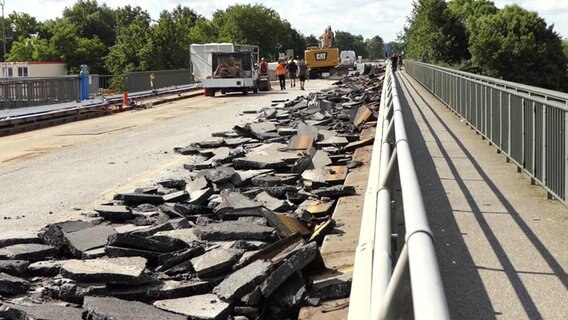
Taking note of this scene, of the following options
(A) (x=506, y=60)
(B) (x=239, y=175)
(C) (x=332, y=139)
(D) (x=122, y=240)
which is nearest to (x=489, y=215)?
(D) (x=122, y=240)

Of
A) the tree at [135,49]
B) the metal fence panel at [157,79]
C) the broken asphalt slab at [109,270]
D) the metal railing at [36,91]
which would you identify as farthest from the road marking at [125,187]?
the tree at [135,49]

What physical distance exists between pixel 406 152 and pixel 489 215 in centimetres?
439

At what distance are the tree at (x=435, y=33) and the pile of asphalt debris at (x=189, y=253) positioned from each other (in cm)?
6717

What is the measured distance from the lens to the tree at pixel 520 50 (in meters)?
89.5

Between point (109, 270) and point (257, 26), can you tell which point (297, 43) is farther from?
point (109, 270)

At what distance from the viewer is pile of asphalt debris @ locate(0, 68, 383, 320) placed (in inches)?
257

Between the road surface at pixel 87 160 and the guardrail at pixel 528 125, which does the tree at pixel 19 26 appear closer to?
the road surface at pixel 87 160

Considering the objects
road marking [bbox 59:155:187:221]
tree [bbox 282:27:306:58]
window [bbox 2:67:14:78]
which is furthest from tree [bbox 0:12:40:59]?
road marking [bbox 59:155:187:221]

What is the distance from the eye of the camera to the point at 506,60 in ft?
307

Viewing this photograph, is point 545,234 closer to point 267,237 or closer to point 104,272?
point 267,237

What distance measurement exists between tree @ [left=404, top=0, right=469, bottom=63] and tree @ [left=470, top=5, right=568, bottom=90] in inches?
154

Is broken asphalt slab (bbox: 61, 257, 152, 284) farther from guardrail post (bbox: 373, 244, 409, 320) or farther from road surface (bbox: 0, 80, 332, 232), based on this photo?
guardrail post (bbox: 373, 244, 409, 320)

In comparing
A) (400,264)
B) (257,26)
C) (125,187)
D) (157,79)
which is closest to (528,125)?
(125,187)

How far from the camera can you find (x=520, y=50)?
310 feet
